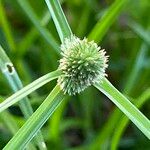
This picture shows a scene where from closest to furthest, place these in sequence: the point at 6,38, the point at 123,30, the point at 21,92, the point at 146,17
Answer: the point at 21,92 < the point at 6,38 < the point at 146,17 < the point at 123,30

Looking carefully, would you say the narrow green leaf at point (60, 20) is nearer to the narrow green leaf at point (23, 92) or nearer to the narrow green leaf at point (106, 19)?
the narrow green leaf at point (23, 92)

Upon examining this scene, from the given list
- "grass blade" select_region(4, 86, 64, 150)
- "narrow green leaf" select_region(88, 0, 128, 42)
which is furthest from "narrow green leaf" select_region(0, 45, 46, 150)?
"narrow green leaf" select_region(88, 0, 128, 42)

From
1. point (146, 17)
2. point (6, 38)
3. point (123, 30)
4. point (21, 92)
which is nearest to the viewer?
point (21, 92)

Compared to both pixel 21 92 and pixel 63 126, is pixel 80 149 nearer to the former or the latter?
pixel 63 126

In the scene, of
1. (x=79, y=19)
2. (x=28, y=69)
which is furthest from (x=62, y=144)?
(x=79, y=19)

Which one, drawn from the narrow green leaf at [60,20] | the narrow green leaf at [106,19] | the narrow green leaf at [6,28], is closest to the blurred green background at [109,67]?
the narrow green leaf at [6,28]

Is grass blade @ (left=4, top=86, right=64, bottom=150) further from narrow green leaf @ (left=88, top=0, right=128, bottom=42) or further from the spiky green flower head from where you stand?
narrow green leaf @ (left=88, top=0, right=128, bottom=42)

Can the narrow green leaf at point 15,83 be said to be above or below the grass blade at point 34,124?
above

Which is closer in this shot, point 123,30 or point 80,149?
point 80,149
